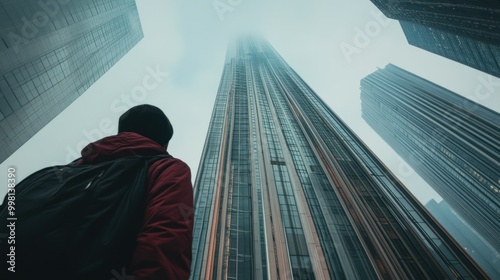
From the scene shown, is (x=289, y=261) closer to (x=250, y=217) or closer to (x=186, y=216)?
(x=250, y=217)

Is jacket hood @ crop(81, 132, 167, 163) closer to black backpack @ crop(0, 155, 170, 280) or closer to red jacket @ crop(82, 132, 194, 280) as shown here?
red jacket @ crop(82, 132, 194, 280)

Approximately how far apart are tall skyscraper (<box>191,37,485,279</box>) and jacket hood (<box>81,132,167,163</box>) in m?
28.4

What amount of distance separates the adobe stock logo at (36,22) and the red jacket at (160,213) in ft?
143

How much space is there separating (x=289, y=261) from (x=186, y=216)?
31029 mm

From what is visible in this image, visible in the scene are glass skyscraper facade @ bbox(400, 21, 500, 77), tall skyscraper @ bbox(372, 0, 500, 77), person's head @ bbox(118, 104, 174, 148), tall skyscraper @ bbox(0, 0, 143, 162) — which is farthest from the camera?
glass skyscraper facade @ bbox(400, 21, 500, 77)

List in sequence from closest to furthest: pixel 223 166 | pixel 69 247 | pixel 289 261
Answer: pixel 69 247, pixel 289 261, pixel 223 166

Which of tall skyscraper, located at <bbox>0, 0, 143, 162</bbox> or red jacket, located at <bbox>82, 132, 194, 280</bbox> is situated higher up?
tall skyscraper, located at <bbox>0, 0, 143, 162</bbox>

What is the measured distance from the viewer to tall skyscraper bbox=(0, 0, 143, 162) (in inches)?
1312

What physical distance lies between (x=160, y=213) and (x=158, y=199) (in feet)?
0.52

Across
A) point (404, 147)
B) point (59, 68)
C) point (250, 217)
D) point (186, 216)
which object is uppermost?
point (59, 68)

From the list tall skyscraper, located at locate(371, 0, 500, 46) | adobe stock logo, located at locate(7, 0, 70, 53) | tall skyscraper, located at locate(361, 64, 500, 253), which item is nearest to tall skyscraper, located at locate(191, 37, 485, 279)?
adobe stock logo, located at locate(7, 0, 70, 53)

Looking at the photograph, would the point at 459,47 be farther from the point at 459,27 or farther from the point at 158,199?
the point at 158,199

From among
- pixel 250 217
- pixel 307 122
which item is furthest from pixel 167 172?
pixel 307 122

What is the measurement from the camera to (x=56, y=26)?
41500 mm
